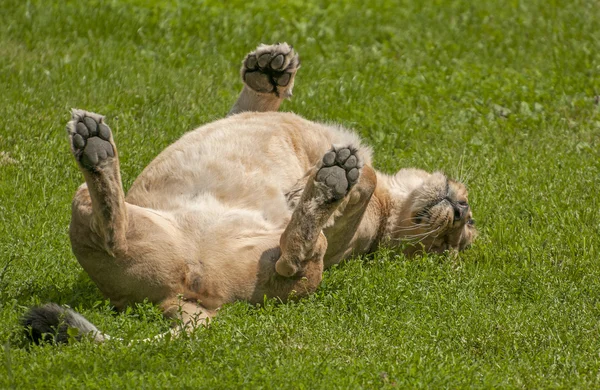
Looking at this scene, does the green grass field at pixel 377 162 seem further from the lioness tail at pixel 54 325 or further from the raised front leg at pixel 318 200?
the raised front leg at pixel 318 200

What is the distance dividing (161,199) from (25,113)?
3.07 m

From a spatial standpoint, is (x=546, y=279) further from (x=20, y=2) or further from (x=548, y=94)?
(x=20, y=2)

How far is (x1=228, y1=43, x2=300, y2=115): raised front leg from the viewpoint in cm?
757

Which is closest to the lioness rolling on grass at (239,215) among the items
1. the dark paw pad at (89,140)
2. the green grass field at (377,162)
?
the dark paw pad at (89,140)

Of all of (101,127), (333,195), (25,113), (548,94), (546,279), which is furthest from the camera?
(548,94)

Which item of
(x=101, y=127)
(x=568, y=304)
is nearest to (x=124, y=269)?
(x=101, y=127)

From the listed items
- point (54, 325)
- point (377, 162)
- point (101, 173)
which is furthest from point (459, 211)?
point (54, 325)

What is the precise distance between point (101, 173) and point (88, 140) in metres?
0.19

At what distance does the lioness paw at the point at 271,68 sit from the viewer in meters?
7.56

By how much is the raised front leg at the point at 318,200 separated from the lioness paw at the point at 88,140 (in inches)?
45.2

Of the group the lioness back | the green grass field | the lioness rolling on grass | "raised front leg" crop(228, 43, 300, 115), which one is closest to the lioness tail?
the lioness rolling on grass

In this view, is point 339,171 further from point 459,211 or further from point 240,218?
point 459,211

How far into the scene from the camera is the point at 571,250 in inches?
291

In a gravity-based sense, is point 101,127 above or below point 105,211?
above
